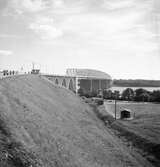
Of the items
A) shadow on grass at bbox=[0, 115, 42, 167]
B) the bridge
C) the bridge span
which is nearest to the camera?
shadow on grass at bbox=[0, 115, 42, 167]

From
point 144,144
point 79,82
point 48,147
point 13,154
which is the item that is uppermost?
point 79,82

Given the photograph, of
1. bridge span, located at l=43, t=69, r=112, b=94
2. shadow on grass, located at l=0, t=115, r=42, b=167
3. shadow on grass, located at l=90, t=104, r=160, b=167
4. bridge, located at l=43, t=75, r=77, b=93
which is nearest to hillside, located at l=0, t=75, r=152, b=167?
shadow on grass, located at l=0, t=115, r=42, b=167

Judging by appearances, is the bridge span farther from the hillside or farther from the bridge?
the hillside

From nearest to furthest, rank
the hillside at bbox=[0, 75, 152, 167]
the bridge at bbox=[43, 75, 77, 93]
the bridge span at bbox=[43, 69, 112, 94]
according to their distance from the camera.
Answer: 1. the hillside at bbox=[0, 75, 152, 167]
2. the bridge at bbox=[43, 75, 77, 93]
3. the bridge span at bbox=[43, 69, 112, 94]

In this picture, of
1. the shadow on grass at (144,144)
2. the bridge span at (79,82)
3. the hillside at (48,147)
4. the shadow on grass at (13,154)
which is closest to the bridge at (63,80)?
the bridge span at (79,82)

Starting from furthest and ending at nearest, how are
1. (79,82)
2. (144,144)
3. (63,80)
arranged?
1. (79,82)
2. (63,80)
3. (144,144)

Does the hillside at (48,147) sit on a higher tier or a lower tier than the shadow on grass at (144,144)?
higher

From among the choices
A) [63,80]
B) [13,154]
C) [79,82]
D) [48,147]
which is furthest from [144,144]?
[79,82]

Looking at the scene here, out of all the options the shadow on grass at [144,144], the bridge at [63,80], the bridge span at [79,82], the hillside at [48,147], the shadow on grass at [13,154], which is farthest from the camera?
the bridge span at [79,82]

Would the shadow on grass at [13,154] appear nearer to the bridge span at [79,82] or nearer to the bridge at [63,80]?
the bridge at [63,80]

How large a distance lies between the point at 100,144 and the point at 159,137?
8.59 m

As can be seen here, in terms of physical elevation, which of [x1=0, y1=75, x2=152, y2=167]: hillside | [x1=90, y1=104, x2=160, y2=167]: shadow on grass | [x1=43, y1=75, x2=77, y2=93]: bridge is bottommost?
[x1=90, y1=104, x2=160, y2=167]: shadow on grass

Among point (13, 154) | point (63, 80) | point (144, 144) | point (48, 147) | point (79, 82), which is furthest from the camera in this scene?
point (79, 82)

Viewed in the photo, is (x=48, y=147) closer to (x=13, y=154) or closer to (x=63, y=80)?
(x=13, y=154)
